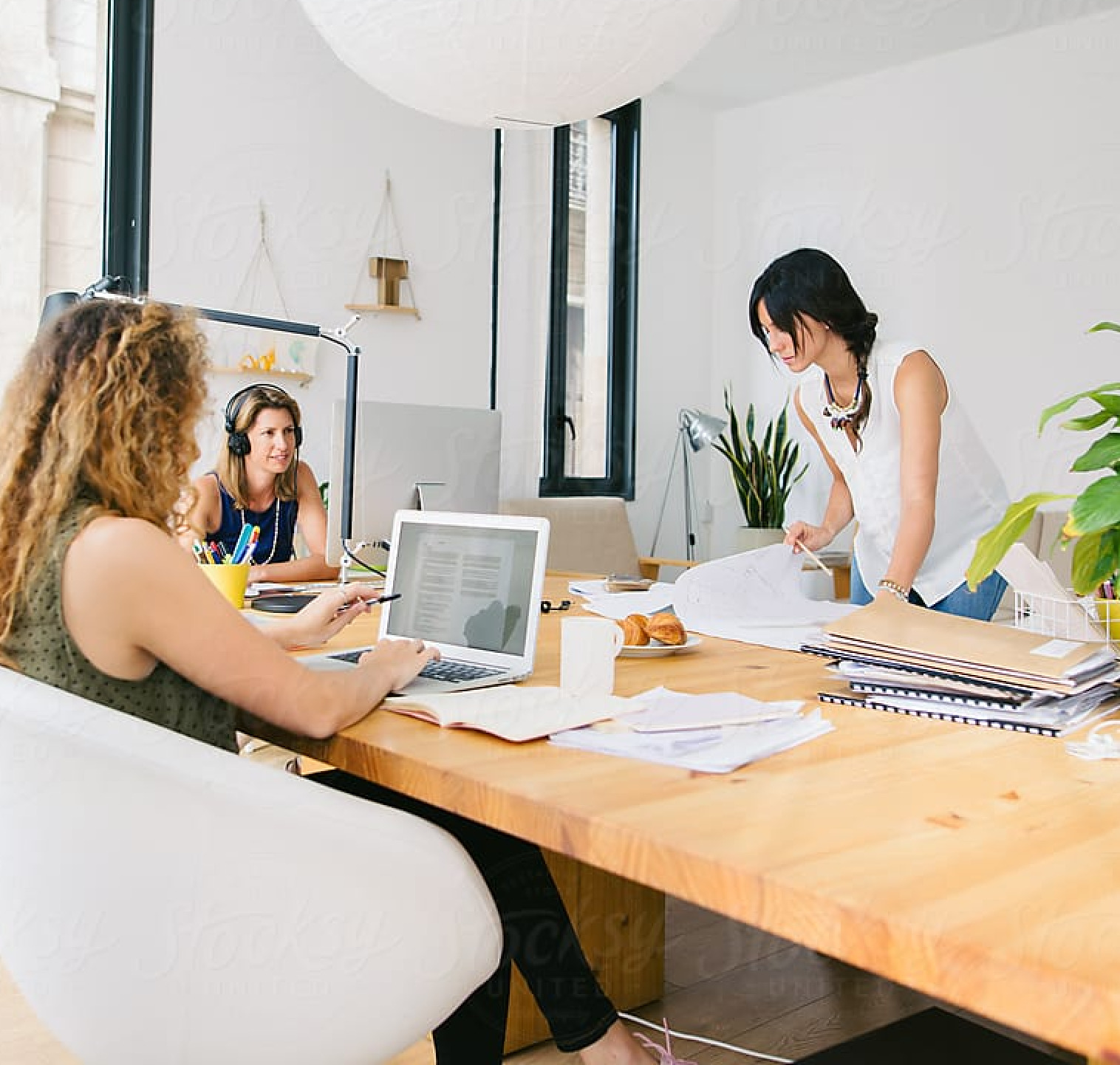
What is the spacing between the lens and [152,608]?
3.69 ft

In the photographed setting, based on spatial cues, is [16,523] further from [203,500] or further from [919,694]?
[203,500]

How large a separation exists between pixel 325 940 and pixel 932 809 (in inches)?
19.8

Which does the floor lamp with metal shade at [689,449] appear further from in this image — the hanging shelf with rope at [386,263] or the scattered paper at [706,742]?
the scattered paper at [706,742]

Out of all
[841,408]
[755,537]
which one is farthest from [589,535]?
[841,408]

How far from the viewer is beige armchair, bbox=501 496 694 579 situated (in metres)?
4.32

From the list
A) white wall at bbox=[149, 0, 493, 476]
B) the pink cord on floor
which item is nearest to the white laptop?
the pink cord on floor

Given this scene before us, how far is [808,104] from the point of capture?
519 centimetres

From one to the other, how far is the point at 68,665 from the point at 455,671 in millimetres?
472

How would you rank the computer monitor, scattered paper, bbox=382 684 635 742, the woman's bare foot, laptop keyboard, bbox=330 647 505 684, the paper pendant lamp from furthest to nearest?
the computer monitor < the paper pendant lamp < laptop keyboard, bbox=330 647 505 684 < the woman's bare foot < scattered paper, bbox=382 684 635 742

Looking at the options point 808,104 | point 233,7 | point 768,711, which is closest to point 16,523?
point 768,711

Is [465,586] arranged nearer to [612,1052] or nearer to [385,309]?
[612,1052]

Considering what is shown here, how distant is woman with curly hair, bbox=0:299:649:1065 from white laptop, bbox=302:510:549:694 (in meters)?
0.11

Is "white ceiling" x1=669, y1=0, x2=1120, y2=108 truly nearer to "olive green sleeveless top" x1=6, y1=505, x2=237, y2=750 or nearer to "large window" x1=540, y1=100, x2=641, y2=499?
"large window" x1=540, y1=100, x2=641, y2=499

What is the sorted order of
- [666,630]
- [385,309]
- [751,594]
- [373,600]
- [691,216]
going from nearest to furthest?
[373,600] < [666,630] < [751,594] < [385,309] < [691,216]
